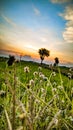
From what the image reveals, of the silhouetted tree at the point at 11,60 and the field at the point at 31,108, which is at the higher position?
the silhouetted tree at the point at 11,60

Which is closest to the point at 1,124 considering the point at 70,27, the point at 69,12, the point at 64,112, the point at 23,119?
the point at 64,112

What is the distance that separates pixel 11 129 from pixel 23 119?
0.10 metres

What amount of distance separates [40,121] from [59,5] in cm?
748

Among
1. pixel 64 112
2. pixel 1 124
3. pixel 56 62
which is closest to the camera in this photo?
pixel 56 62

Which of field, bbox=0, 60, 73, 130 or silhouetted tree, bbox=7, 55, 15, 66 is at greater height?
silhouetted tree, bbox=7, 55, 15, 66

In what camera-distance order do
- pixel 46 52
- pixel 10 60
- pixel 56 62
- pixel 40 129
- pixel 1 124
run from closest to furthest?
pixel 10 60
pixel 56 62
pixel 40 129
pixel 1 124
pixel 46 52

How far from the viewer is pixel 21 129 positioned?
1.70ft

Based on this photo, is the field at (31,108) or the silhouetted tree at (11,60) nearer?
the field at (31,108)

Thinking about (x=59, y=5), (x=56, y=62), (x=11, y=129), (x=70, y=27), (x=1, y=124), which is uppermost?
(x=59, y=5)

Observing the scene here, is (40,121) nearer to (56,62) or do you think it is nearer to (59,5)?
(56,62)

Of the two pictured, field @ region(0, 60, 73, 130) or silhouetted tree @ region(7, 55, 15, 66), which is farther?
silhouetted tree @ region(7, 55, 15, 66)

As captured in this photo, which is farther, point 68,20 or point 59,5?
point 68,20

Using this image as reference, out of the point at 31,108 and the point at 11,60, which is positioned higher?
the point at 11,60

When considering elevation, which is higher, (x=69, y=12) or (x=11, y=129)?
(x=69, y=12)
